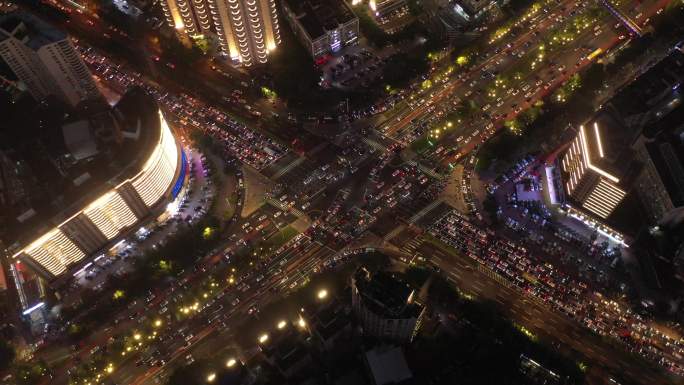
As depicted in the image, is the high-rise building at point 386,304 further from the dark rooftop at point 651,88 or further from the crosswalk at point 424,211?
the dark rooftop at point 651,88

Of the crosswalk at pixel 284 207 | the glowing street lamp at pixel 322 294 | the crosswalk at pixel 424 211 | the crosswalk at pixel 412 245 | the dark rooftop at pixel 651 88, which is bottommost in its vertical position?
the glowing street lamp at pixel 322 294

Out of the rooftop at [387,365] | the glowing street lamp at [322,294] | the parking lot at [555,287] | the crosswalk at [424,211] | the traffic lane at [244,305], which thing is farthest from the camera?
the crosswalk at [424,211]

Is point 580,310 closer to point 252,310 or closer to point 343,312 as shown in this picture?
point 343,312

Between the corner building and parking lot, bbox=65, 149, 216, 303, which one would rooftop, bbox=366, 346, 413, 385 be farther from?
the corner building

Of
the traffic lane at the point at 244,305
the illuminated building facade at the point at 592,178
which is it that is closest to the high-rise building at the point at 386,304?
the traffic lane at the point at 244,305

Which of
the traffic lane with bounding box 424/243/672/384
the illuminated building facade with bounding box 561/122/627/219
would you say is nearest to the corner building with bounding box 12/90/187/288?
the traffic lane with bounding box 424/243/672/384

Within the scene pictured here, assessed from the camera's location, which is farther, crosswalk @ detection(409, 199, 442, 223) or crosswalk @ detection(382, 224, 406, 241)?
crosswalk @ detection(409, 199, 442, 223)

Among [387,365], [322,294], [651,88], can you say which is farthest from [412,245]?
[651,88]
